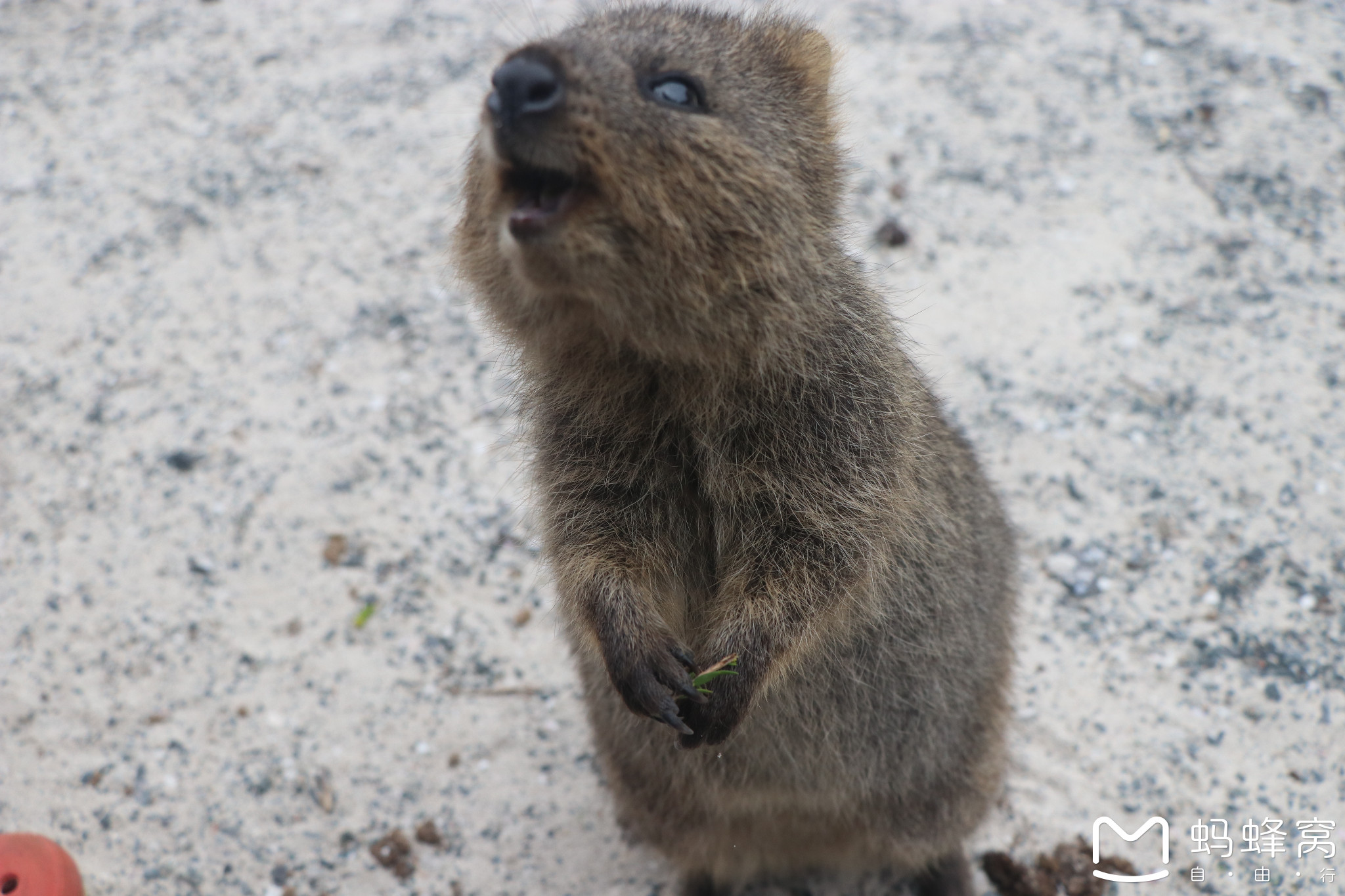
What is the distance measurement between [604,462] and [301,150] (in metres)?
4.97

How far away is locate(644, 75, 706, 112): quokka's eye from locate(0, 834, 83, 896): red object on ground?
11.4ft

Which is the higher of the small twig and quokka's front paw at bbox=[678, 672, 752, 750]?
the small twig

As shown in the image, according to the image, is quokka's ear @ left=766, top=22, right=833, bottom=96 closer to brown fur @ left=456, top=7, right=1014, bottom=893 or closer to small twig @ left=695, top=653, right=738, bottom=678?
brown fur @ left=456, top=7, right=1014, bottom=893

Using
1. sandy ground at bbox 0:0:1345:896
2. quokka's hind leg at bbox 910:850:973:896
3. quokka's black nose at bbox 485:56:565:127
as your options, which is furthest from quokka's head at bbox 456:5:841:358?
quokka's hind leg at bbox 910:850:973:896

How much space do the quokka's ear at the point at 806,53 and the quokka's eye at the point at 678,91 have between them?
1.97 ft

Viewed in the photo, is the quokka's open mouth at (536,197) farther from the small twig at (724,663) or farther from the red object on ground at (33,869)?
the red object on ground at (33,869)

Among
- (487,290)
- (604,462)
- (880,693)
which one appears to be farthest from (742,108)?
(880,693)

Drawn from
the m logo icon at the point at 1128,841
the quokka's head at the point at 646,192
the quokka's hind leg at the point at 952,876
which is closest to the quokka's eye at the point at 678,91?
the quokka's head at the point at 646,192

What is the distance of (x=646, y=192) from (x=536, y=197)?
277mm

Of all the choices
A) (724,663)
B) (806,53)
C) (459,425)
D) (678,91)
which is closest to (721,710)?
(724,663)

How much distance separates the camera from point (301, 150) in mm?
7035

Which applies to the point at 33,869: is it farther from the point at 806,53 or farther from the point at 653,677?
the point at 806,53

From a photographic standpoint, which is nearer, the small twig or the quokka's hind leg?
the small twig

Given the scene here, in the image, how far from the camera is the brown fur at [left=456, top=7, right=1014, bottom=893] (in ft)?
8.34
